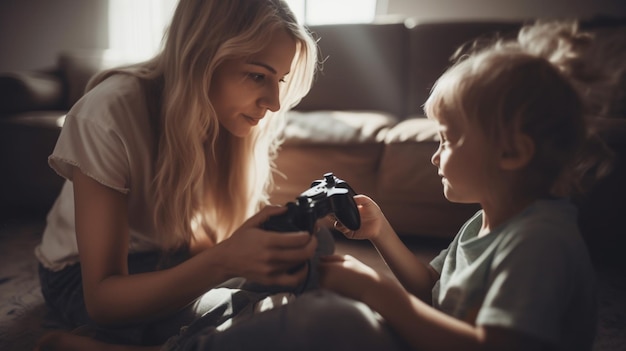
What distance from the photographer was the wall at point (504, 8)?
7.58 feet

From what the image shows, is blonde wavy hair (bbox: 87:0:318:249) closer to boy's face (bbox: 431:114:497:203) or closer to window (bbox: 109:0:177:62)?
boy's face (bbox: 431:114:497:203)

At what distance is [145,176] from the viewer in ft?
2.77

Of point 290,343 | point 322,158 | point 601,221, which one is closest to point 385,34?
point 322,158

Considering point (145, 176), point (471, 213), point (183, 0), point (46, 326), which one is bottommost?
point (46, 326)

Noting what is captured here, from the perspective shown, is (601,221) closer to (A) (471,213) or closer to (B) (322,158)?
(A) (471,213)

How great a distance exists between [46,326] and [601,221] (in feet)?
4.87

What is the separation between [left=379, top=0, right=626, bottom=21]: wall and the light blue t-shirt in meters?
2.15

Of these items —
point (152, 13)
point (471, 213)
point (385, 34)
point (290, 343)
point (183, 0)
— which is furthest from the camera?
point (152, 13)

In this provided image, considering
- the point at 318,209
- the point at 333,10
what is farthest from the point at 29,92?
the point at 318,209

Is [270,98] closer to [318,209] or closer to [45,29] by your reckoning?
[318,209]

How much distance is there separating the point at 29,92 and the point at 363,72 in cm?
142

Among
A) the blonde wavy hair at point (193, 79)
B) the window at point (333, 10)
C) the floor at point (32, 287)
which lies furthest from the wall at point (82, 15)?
the blonde wavy hair at point (193, 79)

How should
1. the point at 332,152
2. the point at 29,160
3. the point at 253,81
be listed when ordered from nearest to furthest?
the point at 253,81
the point at 332,152
the point at 29,160

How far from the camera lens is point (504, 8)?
2.45 metres
